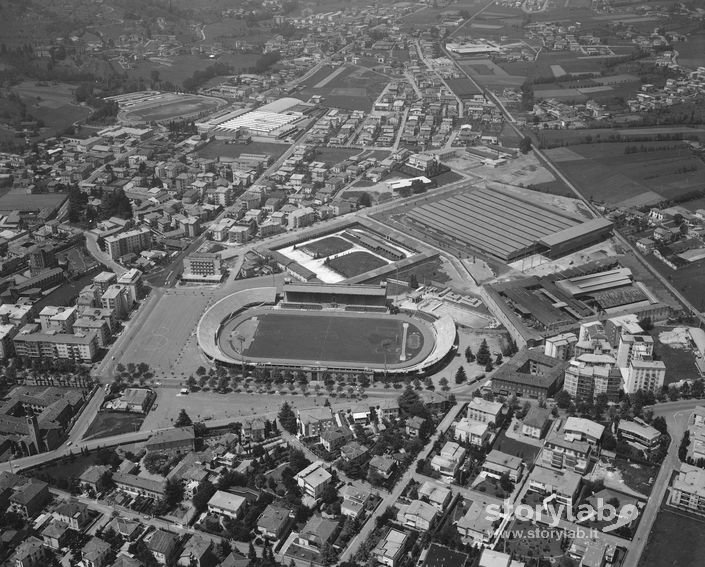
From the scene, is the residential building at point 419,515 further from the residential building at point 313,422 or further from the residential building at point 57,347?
the residential building at point 57,347

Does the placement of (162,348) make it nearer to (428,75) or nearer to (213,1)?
(428,75)

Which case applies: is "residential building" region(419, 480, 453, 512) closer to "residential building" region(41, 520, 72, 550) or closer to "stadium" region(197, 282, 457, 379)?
"stadium" region(197, 282, 457, 379)

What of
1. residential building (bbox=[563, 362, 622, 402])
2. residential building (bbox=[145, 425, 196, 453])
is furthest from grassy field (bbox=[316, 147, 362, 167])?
residential building (bbox=[145, 425, 196, 453])

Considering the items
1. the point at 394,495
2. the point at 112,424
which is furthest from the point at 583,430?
the point at 112,424

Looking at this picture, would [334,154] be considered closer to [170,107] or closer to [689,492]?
[170,107]

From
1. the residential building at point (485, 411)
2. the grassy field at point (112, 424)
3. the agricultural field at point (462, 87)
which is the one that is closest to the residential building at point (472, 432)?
the residential building at point (485, 411)
